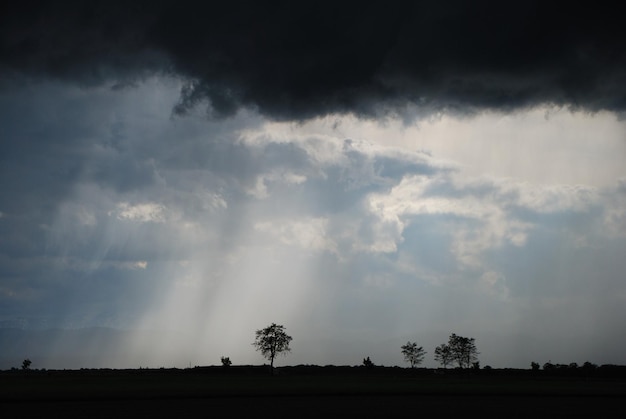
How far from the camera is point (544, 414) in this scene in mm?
56188

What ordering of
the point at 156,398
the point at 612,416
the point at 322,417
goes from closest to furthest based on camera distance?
the point at 322,417, the point at 612,416, the point at 156,398

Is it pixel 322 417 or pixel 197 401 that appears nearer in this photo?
pixel 322 417

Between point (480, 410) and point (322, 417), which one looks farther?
point (480, 410)

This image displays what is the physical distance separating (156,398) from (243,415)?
84.7ft

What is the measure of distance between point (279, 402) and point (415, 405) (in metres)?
15.8

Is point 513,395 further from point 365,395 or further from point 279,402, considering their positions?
point 279,402

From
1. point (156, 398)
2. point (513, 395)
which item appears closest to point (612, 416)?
point (513, 395)

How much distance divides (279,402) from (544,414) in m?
29.2

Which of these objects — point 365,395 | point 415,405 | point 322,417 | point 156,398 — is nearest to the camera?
point 322,417

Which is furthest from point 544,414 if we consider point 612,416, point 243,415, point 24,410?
point 24,410

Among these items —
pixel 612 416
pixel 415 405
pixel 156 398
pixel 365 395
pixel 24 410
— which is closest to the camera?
pixel 612 416

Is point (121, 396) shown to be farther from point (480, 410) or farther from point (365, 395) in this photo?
point (480, 410)

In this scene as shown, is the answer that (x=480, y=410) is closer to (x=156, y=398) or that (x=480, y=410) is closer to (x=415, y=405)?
(x=415, y=405)

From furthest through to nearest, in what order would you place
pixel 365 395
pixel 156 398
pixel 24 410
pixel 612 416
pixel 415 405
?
pixel 365 395
pixel 156 398
pixel 415 405
pixel 24 410
pixel 612 416
